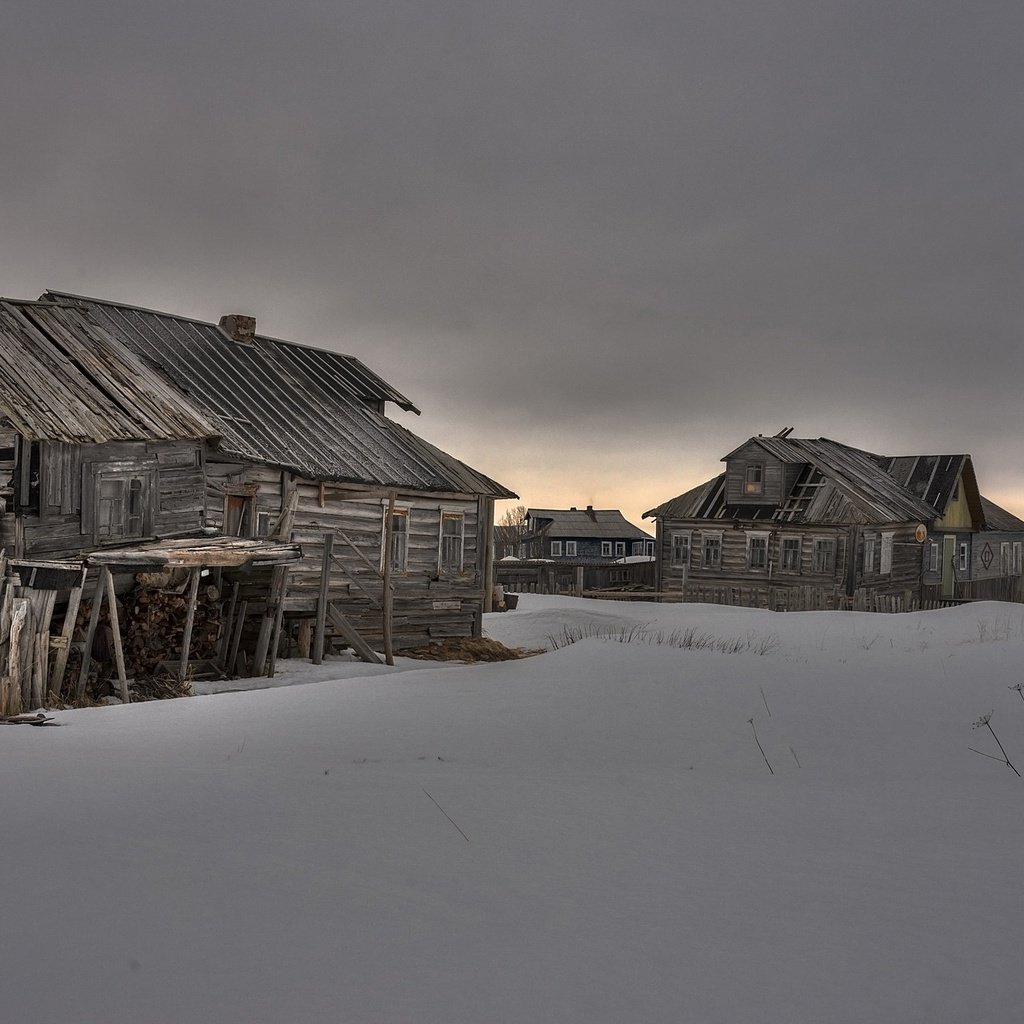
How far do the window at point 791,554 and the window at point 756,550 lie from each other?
0.68 metres

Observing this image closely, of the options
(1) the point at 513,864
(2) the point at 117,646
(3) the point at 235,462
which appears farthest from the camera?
(3) the point at 235,462

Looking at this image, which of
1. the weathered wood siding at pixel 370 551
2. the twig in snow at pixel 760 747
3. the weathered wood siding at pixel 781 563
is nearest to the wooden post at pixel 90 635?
the weathered wood siding at pixel 370 551

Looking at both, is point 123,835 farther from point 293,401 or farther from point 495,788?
point 293,401

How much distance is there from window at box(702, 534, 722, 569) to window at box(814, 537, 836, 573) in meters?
3.36

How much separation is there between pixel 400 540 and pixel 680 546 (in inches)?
635

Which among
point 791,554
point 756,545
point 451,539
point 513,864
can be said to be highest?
point 756,545

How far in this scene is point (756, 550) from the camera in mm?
34531

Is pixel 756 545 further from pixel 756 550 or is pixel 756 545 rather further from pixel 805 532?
pixel 805 532

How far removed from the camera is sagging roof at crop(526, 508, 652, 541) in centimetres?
6744

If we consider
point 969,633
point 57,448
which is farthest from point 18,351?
point 969,633

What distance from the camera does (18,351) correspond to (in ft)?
57.8

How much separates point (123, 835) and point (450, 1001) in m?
2.54

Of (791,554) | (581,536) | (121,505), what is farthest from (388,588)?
(581,536)

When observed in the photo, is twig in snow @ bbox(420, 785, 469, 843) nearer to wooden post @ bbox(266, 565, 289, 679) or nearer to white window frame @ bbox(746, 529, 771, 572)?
wooden post @ bbox(266, 565, 289, 679)
